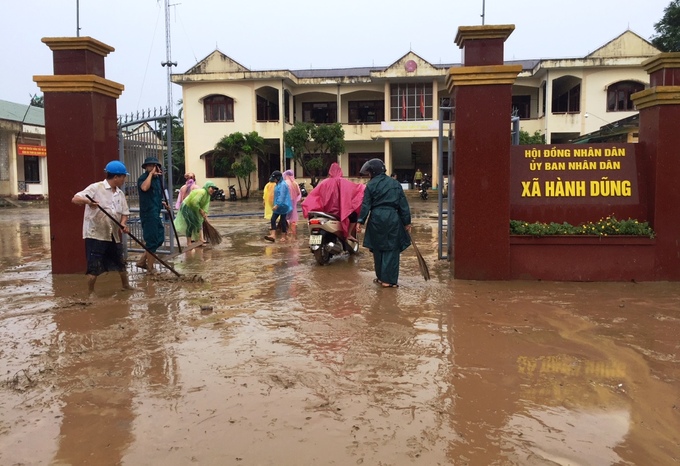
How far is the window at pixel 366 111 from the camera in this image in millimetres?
31922

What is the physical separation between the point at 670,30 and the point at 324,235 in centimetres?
2818

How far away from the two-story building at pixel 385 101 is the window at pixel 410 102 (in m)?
0.05

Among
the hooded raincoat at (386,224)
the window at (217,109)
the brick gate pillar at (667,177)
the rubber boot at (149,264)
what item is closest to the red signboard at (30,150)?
the window at (217,109)

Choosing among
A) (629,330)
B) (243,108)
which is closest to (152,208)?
(629,330)

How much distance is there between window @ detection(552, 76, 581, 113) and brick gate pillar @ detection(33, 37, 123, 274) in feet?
84.4

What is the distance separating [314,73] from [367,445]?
109 feet

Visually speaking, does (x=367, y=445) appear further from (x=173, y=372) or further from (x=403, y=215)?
(x=403, y=215)

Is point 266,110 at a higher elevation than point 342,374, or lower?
higher

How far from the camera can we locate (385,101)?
29750 millimetres

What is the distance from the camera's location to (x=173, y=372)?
152 inches

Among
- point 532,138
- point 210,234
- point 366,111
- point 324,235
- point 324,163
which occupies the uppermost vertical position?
point 366,111

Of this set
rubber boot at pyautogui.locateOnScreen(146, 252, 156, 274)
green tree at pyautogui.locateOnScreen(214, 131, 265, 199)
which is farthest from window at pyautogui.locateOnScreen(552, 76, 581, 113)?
rubber boot at pyautogui.locateOnScreen(146, 252, 156, 274)

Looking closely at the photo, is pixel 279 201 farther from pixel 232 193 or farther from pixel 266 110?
pixel 266 110

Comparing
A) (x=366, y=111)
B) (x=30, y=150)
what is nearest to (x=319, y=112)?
(x=366, y=111)
